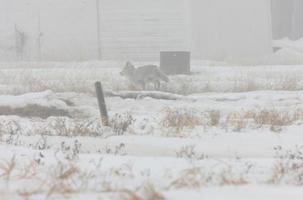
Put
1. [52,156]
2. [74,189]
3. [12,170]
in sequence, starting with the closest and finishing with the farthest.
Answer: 1. [74,189]
2. [12,170]
3. [52,156]

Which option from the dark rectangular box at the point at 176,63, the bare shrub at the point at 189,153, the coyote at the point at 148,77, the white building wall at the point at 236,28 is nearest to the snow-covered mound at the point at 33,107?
the coyote at the point at 148,77

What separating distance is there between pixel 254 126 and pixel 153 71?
20.1 feet

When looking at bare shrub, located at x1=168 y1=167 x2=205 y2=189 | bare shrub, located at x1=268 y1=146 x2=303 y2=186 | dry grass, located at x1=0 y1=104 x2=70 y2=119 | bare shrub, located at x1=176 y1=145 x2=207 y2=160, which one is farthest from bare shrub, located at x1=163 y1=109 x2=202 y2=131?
bare shrub, located at x1=168 y1=167 x2=205 y2=189

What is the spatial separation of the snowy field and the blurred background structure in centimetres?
1138

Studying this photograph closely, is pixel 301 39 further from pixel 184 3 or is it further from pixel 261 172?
pixel 261 172

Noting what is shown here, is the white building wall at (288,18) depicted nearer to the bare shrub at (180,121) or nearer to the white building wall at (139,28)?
the white building wall at (139,28)

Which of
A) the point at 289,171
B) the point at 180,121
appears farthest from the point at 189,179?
the point at 180,121

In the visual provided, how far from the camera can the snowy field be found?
4094 mm

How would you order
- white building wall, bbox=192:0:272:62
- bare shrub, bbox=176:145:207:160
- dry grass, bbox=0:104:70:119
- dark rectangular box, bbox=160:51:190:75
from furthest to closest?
white building wall, bbox=192:0:272:62, dark rectangular box, bbox=160:51:190:75, dry grass, bbox=0:104:70:119, bare shrub, bbox=176:145:207:160

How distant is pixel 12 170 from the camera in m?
4.53

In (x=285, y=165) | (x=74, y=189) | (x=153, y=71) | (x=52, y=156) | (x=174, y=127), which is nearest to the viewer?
(x=74, y=189)

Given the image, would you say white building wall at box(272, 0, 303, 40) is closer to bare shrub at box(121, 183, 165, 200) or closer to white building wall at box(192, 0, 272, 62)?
white building wall at box(192, 0, 272, 62)

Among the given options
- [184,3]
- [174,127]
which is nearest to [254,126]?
[174,127]

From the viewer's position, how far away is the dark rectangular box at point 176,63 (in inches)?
714
